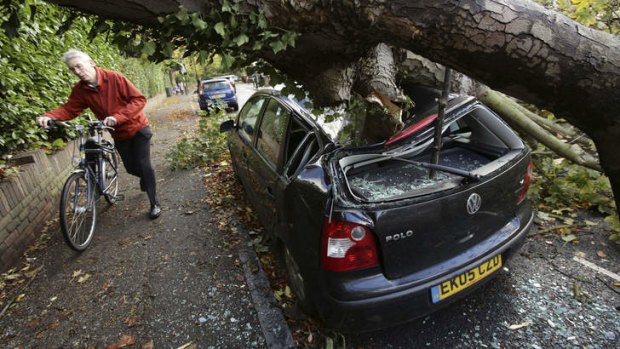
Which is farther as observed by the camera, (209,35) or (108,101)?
(108,101)

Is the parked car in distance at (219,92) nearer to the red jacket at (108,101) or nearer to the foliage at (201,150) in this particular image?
the foliage at (201,150)

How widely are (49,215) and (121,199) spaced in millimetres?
814

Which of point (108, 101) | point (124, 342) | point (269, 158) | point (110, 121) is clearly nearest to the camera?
point (124, 342)

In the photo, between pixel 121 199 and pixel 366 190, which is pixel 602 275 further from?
pixel 121 199

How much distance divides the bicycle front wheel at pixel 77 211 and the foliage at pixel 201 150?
241 cm

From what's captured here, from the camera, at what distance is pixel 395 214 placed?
1.79 m

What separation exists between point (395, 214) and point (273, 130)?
1680 mm

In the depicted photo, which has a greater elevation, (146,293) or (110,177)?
(110,177)

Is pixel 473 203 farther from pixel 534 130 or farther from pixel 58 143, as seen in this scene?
pixel 58 143

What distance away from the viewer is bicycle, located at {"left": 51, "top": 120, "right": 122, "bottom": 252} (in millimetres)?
3357

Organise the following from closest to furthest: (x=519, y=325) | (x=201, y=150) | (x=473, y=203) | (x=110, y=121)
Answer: (x=473, y=203) → (x=519, y=325) → (x=110, y=121) → (x=201, y=150)

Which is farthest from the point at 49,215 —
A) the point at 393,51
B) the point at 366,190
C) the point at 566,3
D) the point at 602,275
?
the point at 566,3

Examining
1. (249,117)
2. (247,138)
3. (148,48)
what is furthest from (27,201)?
(148,48)

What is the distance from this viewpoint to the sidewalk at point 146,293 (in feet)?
7.88
